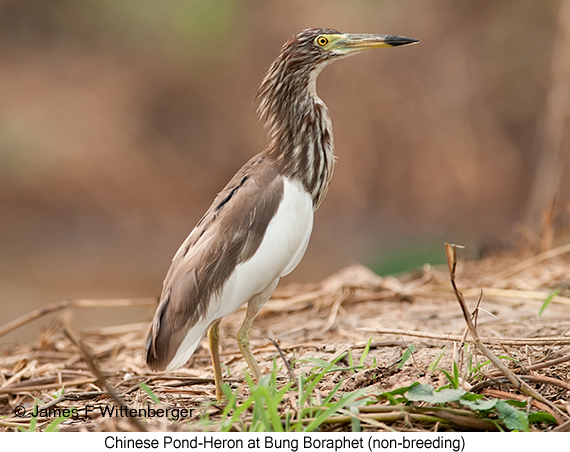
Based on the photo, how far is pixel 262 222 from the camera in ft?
9.35

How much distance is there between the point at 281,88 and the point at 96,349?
6.78ft

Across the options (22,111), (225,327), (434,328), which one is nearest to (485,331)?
(434,328)

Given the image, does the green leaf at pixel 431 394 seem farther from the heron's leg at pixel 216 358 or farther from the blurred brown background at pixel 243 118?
the blurred brown background at pixel 243 118

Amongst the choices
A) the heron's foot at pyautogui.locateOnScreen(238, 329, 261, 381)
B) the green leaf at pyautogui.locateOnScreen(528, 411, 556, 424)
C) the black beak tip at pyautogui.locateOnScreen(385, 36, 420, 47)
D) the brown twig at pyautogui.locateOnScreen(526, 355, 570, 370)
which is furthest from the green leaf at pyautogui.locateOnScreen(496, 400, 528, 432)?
the black beak tip at pyautogui.locateOnScreen(385, 36, 420, 47)

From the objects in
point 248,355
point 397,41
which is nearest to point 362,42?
point 397,41

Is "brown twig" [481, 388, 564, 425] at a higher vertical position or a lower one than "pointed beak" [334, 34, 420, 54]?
lower

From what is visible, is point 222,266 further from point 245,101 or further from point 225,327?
point 245,101

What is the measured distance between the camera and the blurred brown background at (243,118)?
39.2ft

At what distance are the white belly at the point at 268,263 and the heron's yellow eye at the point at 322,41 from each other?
2.12 feet

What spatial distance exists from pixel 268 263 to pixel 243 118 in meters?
11.0

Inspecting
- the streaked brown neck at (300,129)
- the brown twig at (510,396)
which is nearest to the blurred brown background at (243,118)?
the streaked brown neck at (300,129)

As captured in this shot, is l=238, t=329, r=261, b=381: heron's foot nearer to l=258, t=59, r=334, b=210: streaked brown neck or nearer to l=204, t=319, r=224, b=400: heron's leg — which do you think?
l=204, t=319, r=224, b=400: heron's leg

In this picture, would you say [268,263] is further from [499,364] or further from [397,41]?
[397,41]

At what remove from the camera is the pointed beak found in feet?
10.3
